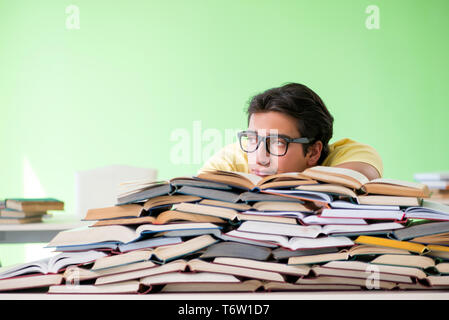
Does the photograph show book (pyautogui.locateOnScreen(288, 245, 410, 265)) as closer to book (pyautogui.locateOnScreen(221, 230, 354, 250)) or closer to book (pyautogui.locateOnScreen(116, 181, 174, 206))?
book (pyautogui.locateOnScreen(221, 230, 354, 250))

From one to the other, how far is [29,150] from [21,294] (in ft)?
12.7

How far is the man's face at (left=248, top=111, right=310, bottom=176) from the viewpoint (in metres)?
1.09

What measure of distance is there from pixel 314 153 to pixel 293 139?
0.20 m

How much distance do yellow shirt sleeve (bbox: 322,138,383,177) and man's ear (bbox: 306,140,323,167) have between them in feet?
0.13

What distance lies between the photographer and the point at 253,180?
689 mm

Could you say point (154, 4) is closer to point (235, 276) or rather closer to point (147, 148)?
point (147, 148)

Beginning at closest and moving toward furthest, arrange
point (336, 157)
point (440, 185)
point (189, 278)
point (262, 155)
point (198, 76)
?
point (189, 278)
point (262, 155)
point (336, 157)
point (440, 185)
point (198, 76)

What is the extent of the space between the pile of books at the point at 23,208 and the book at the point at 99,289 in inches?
62.7

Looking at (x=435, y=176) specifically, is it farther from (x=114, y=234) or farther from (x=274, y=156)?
(x=114, y=234)

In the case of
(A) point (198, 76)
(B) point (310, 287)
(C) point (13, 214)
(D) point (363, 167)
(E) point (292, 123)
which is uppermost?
(A) point (198, 76)

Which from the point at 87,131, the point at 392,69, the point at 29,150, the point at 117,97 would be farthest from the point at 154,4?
the point at 392,69

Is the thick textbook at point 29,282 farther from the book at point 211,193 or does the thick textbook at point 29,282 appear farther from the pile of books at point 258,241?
the book at point 211,193

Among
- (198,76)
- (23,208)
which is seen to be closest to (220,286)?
(23,208)

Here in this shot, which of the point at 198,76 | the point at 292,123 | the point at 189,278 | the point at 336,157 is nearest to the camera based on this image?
the point at 189,278
